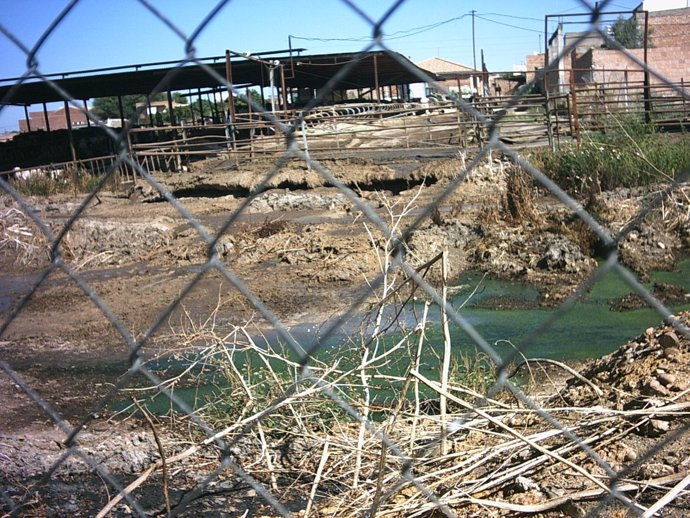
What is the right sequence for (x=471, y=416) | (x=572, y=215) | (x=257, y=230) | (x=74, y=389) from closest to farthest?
(x=471, y=416) < (x=74, y=389) < (x=572, y=215) < (x=257, y=230)

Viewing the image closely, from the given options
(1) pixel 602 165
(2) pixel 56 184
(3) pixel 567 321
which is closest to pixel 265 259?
(3) pixel 567 321

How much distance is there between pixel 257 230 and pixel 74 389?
5.34 meters

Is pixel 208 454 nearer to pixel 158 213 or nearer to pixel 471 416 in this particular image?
pixel 471 416

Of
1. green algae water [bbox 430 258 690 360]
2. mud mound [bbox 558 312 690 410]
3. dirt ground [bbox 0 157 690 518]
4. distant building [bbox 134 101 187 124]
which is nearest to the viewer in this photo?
distant building [bbox 134 101 187 124]

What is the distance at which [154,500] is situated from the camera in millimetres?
2939

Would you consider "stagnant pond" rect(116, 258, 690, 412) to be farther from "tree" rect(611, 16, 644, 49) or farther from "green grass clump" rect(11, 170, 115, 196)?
"green grass clump" rect(11, 170, 115, 196)

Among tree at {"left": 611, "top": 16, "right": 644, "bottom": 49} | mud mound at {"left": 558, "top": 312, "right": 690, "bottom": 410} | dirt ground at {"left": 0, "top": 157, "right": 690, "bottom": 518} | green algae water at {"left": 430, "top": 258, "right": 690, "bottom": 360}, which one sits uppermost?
tree at {"left": 611, "top": 16, "right": 644, "bottom": 49}

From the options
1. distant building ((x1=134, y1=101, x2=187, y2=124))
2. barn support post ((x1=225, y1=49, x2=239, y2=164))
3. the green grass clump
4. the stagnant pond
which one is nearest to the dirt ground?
the stagnant pond

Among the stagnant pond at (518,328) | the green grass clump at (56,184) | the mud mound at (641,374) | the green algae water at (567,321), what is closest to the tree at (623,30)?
the mud mound at (641,374)

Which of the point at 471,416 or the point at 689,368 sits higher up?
the point at 471,416

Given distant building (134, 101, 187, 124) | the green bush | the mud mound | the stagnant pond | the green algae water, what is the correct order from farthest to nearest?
the green bush
the green algae water
the stagnant pond
the mud mound
distant building (134, 101, 187, 124)

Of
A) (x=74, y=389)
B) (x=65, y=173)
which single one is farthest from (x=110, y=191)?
(x=74, y=389)

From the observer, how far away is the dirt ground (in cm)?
648

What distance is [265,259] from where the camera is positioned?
951 cm
